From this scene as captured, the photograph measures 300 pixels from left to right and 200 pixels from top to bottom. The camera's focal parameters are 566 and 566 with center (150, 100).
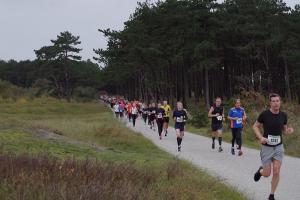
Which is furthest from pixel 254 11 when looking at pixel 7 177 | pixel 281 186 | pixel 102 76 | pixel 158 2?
pixel 7 177

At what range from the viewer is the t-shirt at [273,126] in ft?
32.0

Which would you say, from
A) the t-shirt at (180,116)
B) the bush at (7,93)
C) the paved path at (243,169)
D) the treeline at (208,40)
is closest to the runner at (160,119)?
the paved path at (243,169)

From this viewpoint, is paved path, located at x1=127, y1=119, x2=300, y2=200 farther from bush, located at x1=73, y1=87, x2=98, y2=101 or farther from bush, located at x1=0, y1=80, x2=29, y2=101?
bush, located at x1=73, y1=87, x2=98, y2=101

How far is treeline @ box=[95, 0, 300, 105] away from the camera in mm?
59562

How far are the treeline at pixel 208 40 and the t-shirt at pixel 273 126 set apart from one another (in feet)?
143

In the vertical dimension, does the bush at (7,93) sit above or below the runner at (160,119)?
above

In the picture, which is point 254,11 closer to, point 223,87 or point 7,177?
point 223,87

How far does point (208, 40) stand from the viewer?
198ft

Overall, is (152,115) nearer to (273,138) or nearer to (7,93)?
(273,138)

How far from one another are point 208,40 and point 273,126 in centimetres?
5115

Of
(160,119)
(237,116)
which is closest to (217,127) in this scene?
(237,116)

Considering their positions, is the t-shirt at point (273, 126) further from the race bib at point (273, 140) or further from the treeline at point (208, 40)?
the treeline at point (208, 40)

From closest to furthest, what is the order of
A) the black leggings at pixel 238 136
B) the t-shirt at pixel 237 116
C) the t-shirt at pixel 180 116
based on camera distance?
the black leggings at pixel 238 136 → the t-shirt at pixel 237 116 → the t-shirt at pixel 180 116

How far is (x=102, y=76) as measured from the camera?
309 ft
